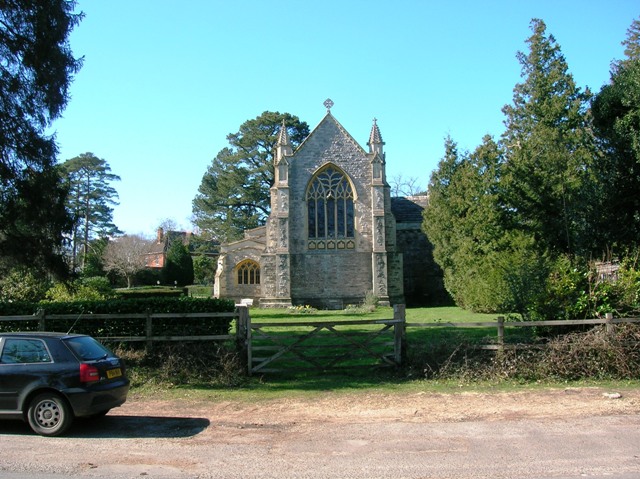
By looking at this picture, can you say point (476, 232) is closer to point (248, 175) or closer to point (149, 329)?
point (149, 329)

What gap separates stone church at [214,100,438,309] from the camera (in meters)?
30.6

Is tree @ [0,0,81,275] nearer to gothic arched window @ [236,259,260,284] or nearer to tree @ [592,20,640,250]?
tree @ [592,20,640,250]

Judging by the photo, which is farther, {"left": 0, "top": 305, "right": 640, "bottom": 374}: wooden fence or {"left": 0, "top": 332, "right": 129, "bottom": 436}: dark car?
{"left": 0, "top": 305, "right": 640, "bottom": 374}: wooden fence

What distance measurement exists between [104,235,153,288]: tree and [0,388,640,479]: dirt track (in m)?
45.1

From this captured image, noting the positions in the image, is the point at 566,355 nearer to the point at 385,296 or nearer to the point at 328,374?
the point at 328,374

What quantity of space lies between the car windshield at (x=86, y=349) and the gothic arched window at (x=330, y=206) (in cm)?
2322

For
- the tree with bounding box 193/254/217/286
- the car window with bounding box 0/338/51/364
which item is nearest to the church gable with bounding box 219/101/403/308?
the car window with bounding box 0/338/51/364

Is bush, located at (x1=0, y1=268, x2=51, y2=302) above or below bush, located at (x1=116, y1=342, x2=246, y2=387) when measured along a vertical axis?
above

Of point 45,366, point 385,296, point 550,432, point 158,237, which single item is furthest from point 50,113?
point 158,237

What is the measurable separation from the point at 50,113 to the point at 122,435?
1005 centimetres

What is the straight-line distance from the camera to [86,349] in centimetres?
808

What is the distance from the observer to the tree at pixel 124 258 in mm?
52031

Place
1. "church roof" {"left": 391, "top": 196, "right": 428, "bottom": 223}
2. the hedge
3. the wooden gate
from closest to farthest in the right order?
the wooden gate
the hedge
"church roof" {"left": 391, "top": 196, "right": 428, "bottom": 223}

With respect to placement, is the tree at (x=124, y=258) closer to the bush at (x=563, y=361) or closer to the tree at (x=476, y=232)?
the tree at (x=476, y=232)
